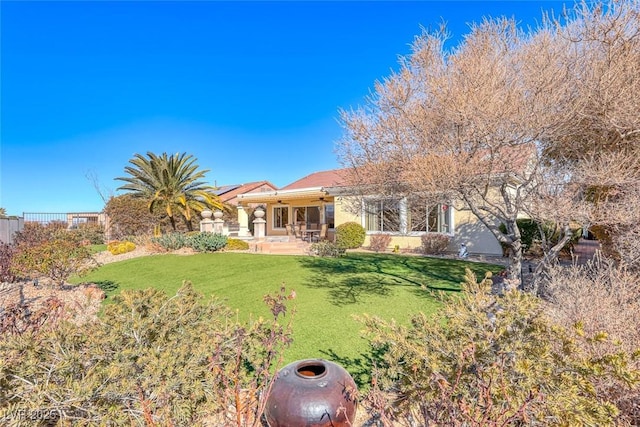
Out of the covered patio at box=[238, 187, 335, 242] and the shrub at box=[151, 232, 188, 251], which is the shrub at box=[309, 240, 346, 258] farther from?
the shrub at box=[151, 232, 188, 251]

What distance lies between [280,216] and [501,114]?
24.3 meters

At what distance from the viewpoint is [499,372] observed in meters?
2.67

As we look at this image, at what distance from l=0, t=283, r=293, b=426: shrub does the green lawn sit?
222 cm

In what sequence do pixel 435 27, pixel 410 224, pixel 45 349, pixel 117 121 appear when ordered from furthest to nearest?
pixel 117 121
pixel 410 224
pixel 435 27
pixel 45 349

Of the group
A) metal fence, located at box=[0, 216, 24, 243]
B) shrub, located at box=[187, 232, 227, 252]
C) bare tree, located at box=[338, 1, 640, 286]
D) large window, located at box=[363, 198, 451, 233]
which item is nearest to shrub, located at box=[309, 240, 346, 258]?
large window, located at box=[363, 198, 451, 233]

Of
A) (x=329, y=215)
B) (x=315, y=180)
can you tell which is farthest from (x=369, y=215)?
(x=315, y=180)

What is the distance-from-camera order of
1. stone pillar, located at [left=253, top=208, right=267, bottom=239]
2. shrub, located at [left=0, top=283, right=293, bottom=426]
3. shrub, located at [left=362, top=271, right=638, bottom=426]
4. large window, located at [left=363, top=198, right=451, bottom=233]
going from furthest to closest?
stone pillar, located at [left=253, top=208, right=267, bottom=239], large window, located at [left=363, top=198, right=451, bottom=233], shrub, located at [left=0, top=283, right=293, bottom=426], shrub, located at [left=362, top=271, right=638, bottom=426]

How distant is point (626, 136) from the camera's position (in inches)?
260

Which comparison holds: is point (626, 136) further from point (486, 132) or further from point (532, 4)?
point (532, 4)

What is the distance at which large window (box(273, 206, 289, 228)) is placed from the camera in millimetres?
28922

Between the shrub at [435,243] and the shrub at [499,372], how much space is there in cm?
1412

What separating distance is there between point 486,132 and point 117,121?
29259 mm

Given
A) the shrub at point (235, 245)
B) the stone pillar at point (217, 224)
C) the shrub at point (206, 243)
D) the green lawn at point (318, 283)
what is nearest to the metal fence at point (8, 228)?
the green lawn at point (318, 283)

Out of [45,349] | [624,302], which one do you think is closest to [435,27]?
[624,302]
